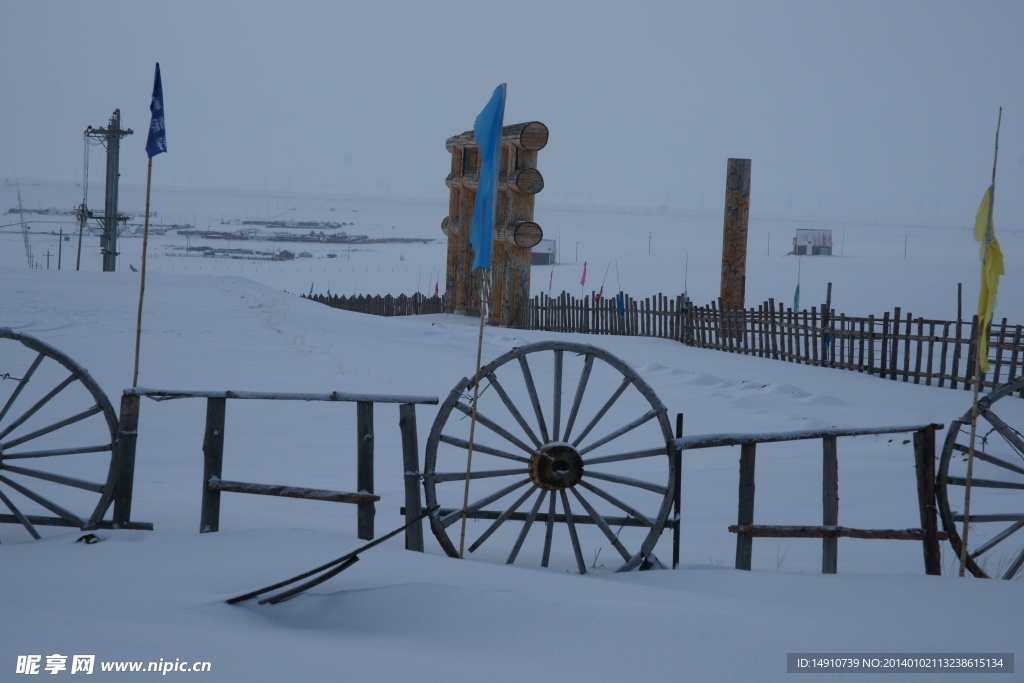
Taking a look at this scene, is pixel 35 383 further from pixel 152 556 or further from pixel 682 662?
pixel 682 662

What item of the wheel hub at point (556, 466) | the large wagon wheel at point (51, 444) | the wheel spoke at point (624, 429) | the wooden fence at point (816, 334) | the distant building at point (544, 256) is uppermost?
the distant building at point (544, 256)

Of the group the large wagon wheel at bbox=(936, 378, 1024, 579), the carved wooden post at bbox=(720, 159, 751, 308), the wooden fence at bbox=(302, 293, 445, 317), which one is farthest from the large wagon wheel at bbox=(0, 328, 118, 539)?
the wooden fence at bbox=(302, 293, 445, 317)

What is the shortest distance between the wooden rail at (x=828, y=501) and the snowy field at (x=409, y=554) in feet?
0.75

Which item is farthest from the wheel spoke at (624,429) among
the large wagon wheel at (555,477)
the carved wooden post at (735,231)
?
the carved wooden post at (735,231)

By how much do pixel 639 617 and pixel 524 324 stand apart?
1615 cm

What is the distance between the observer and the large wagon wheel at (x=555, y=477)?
480cm

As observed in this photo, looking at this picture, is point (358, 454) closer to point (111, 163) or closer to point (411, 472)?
point (411, 472)

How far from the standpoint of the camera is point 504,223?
58.2 ft

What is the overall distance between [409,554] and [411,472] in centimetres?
48

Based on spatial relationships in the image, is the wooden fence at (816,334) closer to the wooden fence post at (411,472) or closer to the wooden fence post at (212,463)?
the wooden fence post at (411,472)

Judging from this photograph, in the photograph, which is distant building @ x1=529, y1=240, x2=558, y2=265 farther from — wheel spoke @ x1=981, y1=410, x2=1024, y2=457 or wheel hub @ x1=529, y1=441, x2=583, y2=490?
wheel hub @ x1=529, y1=441, x2=583, y2=490

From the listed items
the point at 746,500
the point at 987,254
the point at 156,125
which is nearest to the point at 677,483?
the point at 746,500

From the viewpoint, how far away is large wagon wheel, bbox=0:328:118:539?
4.80m

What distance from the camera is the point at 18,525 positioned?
18.1 ft
